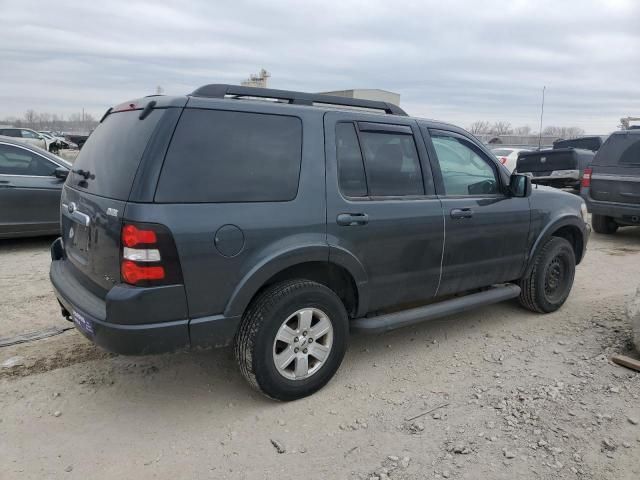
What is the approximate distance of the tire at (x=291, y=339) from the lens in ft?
10.2

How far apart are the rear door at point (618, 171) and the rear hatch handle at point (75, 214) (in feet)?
27.1

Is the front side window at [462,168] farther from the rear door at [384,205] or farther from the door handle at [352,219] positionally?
the door handle at [352,219]

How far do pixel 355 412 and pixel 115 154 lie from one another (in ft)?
7.20

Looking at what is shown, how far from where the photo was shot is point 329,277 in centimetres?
361

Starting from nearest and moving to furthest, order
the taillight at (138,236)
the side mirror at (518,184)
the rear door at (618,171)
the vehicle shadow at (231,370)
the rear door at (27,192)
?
1. the taillight at (138,236)
2. the vehicle shadow at (231,370)
3. the side mirror at (518,184)
4. the rear door at (27,192)
5. the rear door at (618,171)

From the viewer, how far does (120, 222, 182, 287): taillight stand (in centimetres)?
271

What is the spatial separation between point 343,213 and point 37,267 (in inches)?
184

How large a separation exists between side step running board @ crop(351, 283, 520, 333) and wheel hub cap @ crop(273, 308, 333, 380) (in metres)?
0.35

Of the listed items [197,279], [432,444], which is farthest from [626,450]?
[197,279]

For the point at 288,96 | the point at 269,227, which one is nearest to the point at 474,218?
the point at 288,96

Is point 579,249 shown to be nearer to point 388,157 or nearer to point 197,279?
point 388,157

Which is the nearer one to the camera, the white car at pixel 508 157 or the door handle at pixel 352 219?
the door handle at pixel 352 219

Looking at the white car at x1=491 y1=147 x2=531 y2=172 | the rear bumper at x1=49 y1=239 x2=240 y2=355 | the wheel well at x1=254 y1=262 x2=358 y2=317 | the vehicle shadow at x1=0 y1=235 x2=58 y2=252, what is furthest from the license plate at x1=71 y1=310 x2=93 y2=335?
the white car at x1=491 y1=147 x2=531 y2=172

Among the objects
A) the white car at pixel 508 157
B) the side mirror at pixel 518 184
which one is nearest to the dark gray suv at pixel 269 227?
Result: the side mirror at pixel 518 184
